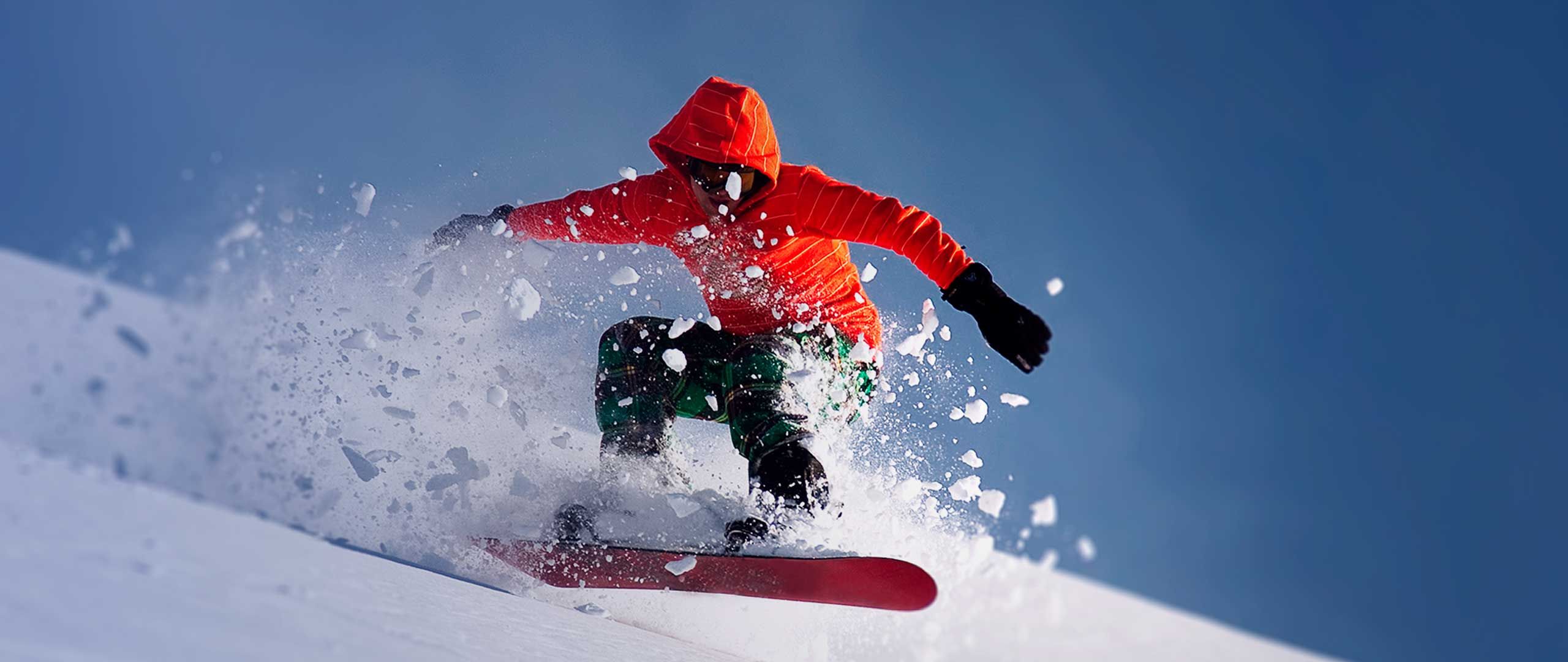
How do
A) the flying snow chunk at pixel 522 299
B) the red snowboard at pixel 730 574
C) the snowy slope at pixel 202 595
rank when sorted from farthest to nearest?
the flying snow chunk at pixel 522 299 < the red snowboard at pixel 730 574 < the snowy slope at pixel 202 595

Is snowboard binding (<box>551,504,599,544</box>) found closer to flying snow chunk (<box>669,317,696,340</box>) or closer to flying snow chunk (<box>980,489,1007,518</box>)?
flying snow chunk (<box>669,317,696,340</box>)

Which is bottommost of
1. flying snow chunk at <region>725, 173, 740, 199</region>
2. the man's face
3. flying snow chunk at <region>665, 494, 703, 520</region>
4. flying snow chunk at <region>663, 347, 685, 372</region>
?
flying snow chunk at <region>665, 494, 703, 520</region>

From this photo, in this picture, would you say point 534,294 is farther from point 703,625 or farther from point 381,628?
point 381,628

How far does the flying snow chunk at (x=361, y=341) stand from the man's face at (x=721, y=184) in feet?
1.72

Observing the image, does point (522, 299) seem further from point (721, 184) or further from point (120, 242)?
point (120, 242)

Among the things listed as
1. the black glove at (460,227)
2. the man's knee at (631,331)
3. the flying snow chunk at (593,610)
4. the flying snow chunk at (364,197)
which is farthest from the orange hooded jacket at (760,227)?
the flying snow chunk at (593,610)

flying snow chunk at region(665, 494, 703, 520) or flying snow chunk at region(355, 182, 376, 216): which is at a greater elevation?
flying snow chunk at region(355, 182, 376, 216)

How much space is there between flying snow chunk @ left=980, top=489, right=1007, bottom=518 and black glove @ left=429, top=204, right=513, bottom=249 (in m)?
0.98

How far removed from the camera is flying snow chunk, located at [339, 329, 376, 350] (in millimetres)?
1395

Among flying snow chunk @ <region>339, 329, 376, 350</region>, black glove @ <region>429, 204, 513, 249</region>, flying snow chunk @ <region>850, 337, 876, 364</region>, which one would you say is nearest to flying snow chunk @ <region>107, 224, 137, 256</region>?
flying snow chunk @ <region>339, 329, 376, 350</region>

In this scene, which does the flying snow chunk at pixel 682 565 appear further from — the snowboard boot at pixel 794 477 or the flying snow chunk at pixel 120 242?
the flying snow chunk at pixel 120 242

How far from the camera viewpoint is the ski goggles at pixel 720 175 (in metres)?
1.36

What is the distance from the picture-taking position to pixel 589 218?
157cm

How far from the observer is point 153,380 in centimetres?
118
